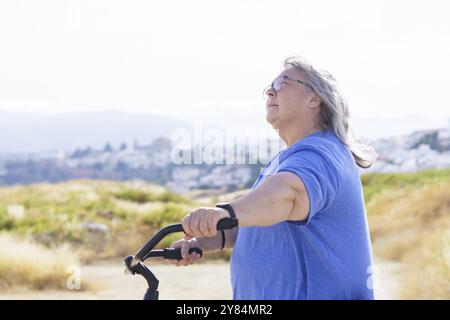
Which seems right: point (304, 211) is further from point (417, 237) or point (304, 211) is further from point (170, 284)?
point (417, 237)

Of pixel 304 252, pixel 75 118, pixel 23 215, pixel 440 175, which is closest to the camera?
pixel 304 252

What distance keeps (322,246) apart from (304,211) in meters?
0.20

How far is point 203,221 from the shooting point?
A: 84.7 inches

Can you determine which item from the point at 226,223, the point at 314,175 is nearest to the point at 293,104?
the point at 314,175

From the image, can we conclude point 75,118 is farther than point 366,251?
Yes

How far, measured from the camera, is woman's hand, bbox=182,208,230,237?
215cm

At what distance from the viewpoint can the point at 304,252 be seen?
8.29ft

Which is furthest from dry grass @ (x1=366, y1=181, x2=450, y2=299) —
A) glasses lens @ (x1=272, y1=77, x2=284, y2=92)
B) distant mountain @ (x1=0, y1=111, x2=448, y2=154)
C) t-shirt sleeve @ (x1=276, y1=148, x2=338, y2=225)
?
distant mountain @ (x1=0, y1=111, x2=448, y2=154)

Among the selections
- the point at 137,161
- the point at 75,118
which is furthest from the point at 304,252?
the point at 75,118

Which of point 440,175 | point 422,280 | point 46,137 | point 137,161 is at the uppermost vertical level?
point 46,137

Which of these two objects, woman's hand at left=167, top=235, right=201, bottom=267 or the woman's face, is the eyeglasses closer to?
the woman's face
